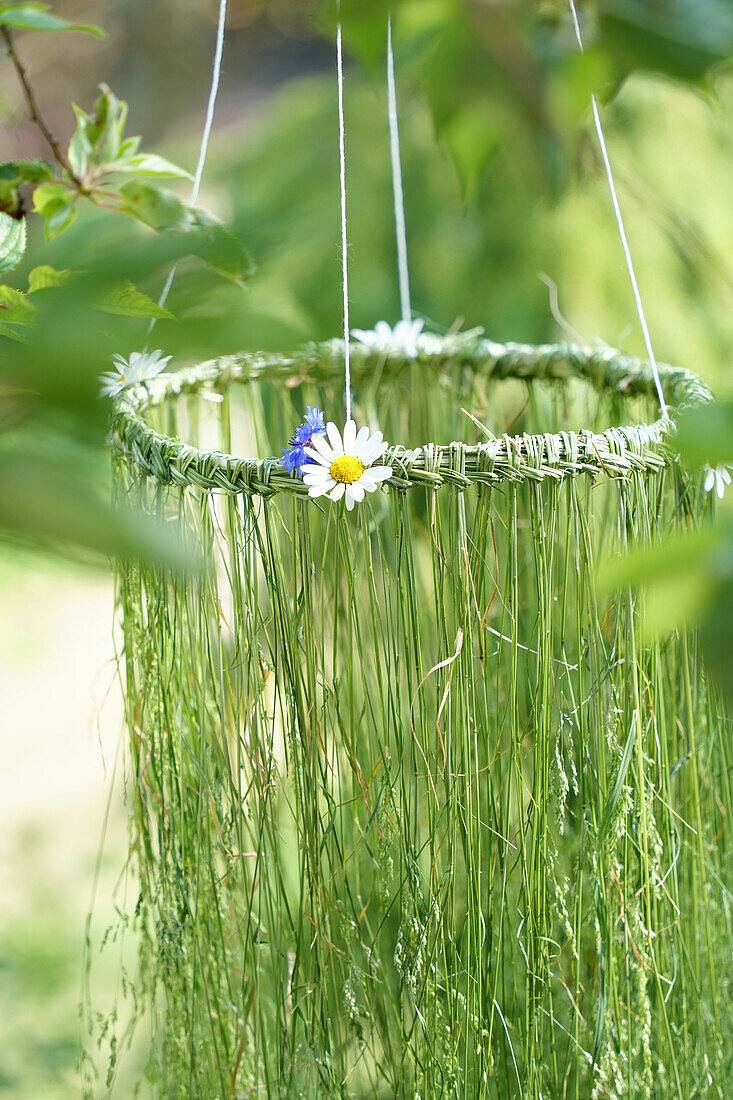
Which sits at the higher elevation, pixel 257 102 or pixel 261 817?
pixel 257 102

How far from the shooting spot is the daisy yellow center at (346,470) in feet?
1.38

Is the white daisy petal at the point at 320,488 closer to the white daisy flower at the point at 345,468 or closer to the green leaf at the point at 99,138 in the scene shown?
the white daisy flower at the point at 345,468

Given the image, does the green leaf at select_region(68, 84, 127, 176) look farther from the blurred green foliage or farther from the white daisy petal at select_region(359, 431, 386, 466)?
the white daisy petal at select_region(359, 431, 386, 466)

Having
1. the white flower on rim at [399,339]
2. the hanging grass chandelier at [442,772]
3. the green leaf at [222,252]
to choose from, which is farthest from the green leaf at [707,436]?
the white flower on rim at [399,339]

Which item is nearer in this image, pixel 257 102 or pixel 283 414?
pixel 283 414

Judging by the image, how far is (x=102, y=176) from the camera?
0.55 m

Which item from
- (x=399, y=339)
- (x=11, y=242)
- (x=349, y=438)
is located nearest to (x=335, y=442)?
(x=349, y=438)

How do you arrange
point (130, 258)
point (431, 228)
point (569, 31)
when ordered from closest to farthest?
point (130, 258) < point (569, 31) < point (431, 228)

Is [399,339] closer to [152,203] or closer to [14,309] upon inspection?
[152,203]

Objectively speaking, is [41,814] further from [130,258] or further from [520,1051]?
[130,258]

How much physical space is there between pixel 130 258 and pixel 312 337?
6 centimetres

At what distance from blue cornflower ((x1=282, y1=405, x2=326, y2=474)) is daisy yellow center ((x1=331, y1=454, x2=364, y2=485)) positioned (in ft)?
0.06

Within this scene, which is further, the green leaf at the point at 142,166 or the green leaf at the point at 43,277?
the green leaf at the point at 142,166

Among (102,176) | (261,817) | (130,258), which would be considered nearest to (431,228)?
(102,176)
